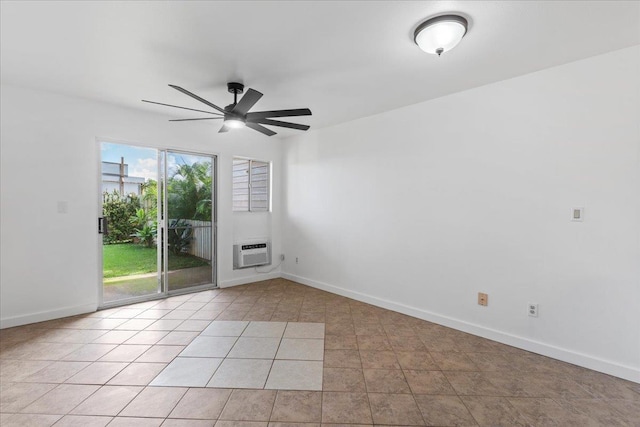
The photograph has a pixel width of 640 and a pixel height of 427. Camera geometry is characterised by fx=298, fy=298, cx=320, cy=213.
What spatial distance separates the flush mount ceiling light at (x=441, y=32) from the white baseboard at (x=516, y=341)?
8.61 feet

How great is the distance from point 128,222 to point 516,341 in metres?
4.76

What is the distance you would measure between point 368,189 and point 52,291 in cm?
395

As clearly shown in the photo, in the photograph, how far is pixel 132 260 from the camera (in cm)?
426

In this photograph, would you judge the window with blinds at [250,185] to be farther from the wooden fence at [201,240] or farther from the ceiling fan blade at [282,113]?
the ceiling fan blade at [282,113]

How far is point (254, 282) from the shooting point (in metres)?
5.05

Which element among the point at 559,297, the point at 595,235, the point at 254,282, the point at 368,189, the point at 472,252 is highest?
the point at 368,189

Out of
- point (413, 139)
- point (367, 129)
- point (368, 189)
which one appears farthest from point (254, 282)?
point (413, 139)

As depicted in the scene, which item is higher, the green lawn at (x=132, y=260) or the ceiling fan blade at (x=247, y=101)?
the ceiling fan blade at (x=247, y=101)

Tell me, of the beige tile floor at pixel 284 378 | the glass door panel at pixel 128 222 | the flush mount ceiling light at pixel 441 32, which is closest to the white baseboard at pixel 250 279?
the glass door panel at pixel 128 222

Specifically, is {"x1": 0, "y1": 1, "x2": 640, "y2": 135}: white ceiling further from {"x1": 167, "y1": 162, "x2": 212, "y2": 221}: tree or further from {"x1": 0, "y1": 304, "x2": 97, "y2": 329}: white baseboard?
{"x1": 0, "y1": 304, "x2": 97, "y2": 329}: white baseboard

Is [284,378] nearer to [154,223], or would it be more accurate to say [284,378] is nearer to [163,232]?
[163,232]

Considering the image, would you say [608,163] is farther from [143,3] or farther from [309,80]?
[143,3]

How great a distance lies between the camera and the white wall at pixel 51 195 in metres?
3.14

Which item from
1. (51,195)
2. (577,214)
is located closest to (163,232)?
(51,195)
